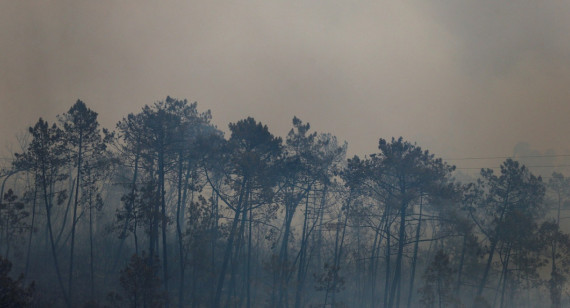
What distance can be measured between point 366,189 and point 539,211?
1758 cm

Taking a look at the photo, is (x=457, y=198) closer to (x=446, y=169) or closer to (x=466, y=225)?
(x=446, y=169)

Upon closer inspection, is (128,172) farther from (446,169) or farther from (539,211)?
(539,211)

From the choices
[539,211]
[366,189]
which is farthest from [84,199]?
[539,211]

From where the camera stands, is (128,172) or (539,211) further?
(128,172)

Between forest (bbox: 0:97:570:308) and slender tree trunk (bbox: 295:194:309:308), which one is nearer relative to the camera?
forest (bbox: 0:97:570:308)

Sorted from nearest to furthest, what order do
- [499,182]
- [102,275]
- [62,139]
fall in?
[62,139]
[499,182]
[102,275]

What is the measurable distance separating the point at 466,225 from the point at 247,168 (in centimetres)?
1609

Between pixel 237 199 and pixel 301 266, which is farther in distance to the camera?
pixel 301 266

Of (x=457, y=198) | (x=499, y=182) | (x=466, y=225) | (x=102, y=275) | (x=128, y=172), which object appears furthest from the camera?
(x=128, y=172)

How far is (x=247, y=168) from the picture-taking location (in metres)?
25.8

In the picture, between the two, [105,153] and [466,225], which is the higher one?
[105,153]

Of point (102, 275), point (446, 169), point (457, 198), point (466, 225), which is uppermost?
point (446, 169)

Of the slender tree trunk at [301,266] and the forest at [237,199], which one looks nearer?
the forest at [237,199]

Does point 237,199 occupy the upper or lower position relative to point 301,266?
upper
